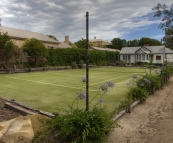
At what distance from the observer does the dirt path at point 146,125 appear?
338 cm

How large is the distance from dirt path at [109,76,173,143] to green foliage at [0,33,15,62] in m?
15.9

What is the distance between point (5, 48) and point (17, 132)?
16.7 m

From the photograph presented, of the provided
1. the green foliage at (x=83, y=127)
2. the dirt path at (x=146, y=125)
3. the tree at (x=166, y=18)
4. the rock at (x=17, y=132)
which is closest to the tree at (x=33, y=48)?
the tree at (x=166, y=18)

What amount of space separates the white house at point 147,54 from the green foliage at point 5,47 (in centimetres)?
2849

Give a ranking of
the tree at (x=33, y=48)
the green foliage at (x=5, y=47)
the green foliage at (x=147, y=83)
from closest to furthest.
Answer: the green foliage at (x=147, y=83)
the green foliage at (x=5, y=47)
the tree at (x=33, y=48)

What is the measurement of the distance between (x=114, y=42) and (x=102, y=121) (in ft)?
242

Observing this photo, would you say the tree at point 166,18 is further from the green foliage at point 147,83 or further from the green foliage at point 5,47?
the green foliage at point 5,47

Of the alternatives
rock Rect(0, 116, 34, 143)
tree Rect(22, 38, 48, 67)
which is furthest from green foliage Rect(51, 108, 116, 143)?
tree Rect(22, 38, 48, 67)

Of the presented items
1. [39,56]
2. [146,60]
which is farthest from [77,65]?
[146,60]

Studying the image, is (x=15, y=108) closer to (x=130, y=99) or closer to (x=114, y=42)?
(x=130, y=99)

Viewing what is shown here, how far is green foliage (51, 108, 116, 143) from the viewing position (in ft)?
9.55

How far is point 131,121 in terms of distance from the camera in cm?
434

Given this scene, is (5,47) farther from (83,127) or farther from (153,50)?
(153,50)

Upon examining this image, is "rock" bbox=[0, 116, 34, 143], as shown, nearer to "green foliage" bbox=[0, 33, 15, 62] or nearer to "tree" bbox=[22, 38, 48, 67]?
"green foliage" bbox=[0, 33, 15, 62]
